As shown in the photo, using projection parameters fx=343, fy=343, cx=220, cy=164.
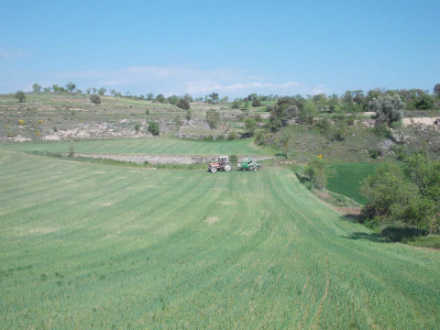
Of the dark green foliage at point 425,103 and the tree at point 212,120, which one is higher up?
the dark green foliage at point 425,103

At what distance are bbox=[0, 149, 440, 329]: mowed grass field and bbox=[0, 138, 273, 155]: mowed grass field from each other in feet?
87.1

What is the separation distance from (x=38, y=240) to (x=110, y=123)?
192 feet

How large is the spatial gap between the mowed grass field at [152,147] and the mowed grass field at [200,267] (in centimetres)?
2654

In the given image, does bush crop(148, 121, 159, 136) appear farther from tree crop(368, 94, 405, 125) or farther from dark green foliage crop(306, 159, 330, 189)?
dark green foliage crop(306, 159, 330, 189)

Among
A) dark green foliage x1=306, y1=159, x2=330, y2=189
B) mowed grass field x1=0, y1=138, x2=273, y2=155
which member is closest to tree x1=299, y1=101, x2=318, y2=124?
mowed grass field x1=0, y1=138, x2=273, y2=155

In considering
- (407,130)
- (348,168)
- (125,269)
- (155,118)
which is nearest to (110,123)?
(155,118)

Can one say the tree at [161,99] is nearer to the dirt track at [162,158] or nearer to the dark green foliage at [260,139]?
the dark green foliage at [260,139]

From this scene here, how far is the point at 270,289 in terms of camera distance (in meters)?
11.3

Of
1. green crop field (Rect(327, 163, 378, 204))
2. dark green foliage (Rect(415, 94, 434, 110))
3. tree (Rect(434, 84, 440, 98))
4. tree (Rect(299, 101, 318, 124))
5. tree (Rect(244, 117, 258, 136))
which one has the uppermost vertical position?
tree (Rect(434, 84, 440, 98))

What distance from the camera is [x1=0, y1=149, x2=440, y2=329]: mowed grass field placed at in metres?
9.62

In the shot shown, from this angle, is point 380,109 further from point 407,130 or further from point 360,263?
point 360,263

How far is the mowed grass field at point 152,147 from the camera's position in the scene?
170 ft

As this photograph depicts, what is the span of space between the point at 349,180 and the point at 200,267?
2698cm

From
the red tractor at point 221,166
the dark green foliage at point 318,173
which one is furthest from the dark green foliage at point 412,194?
the red tractor at point 221,166
